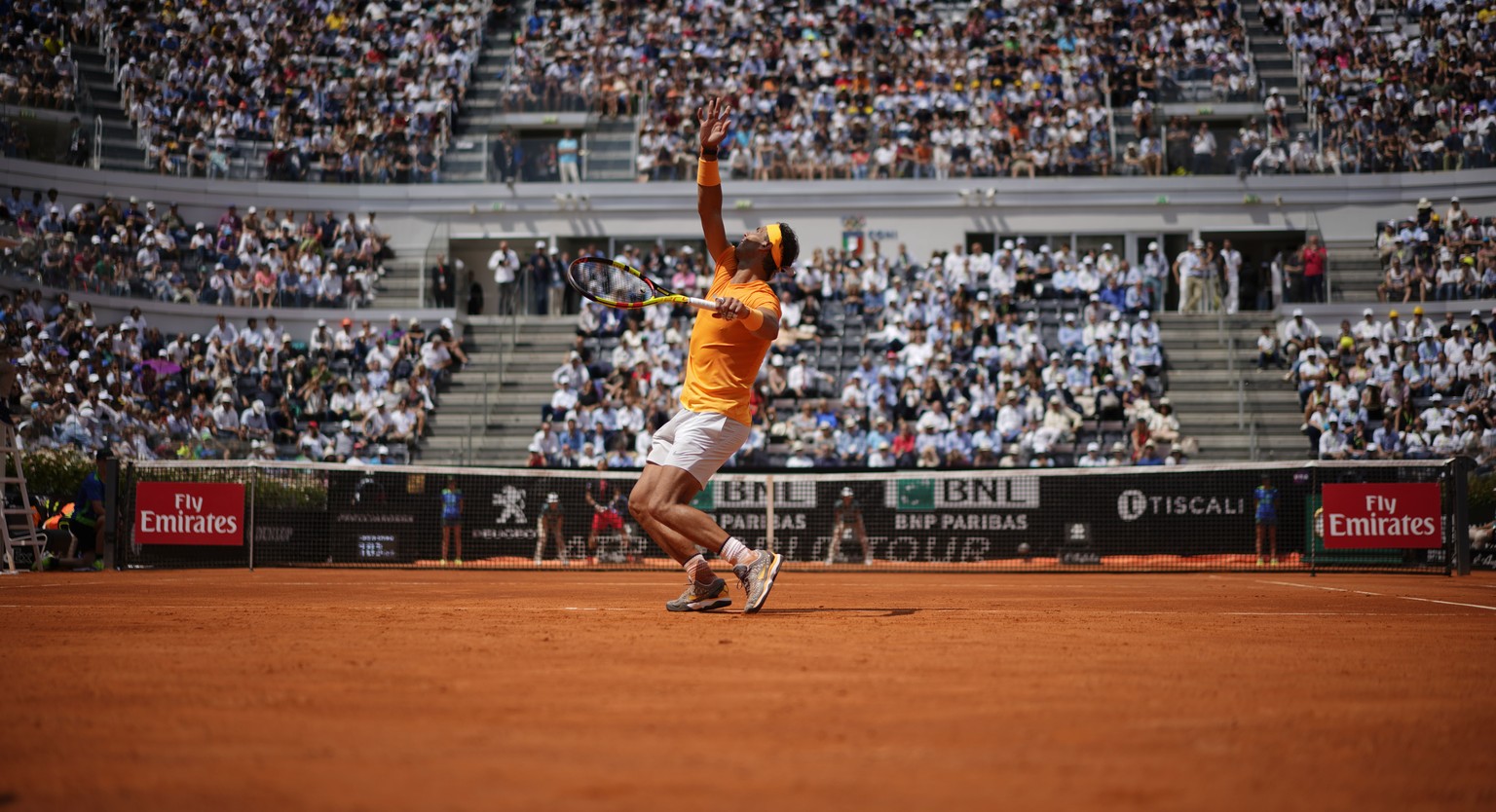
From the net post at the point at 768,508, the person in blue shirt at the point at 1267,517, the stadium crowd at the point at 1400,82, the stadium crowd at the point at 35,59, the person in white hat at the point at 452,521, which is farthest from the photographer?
the stadium crowd at the point at 1400,82

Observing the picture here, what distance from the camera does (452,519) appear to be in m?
20.1

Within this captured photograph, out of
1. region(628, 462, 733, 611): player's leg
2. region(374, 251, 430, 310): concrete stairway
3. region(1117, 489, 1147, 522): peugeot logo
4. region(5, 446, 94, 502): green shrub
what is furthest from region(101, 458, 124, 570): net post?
region(1117, 489, 1147, 522): peugeot logo

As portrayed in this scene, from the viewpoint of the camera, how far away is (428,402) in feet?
91.4

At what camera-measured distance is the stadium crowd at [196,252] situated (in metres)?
29.0

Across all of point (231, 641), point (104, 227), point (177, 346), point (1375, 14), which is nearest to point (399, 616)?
point (231, 641)

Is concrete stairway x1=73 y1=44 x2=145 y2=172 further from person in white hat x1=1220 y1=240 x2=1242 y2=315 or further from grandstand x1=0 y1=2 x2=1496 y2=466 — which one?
person in white hat x1=1220 y1=240 x2=1242 y2=315

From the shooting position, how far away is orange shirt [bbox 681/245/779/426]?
877cm

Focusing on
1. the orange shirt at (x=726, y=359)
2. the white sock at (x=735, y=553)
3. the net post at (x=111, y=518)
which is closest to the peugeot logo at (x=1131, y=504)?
the orange shirt at (x=726, y=359)

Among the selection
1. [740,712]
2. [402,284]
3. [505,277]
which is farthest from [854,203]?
[740,712]

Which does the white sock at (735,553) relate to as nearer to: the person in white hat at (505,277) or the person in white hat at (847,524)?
the person in white hat at (847,524)

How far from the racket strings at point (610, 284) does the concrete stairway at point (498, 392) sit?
1371cm

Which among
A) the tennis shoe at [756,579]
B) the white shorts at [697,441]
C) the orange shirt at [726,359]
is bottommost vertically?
the tennis shoe at [756,579]

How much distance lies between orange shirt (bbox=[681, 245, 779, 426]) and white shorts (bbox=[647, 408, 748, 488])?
0.20 feet

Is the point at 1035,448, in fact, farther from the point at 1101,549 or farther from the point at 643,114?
the point at 643,114
